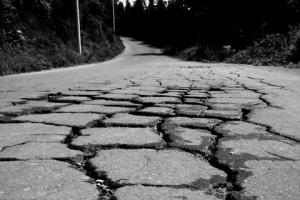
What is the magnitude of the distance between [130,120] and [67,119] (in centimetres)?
57

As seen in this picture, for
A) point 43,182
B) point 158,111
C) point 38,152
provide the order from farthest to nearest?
1. point 158,111
2. point 38,152
3. point 43,182

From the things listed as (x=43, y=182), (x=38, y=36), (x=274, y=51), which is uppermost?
(x=38, y=36)

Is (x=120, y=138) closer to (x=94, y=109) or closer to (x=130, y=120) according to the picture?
(x=130, y=120)

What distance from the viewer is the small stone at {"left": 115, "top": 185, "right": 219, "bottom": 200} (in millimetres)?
1603

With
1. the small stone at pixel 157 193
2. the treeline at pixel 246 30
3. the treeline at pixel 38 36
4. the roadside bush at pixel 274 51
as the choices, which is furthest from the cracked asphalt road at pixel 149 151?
the treeline at pixel 246 30

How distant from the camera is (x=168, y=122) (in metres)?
3.20

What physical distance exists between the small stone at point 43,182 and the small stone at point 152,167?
0.16m

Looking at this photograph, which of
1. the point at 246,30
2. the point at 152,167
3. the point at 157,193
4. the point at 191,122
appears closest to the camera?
the point at 157,193

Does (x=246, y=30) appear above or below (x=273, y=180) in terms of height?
Answer: above

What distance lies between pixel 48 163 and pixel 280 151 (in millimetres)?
1410

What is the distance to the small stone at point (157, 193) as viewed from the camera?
1603mm

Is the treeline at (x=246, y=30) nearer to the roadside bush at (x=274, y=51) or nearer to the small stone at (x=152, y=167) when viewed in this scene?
the roadside bush at (x=274, y=51)

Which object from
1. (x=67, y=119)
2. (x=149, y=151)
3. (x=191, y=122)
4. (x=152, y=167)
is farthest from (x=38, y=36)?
(x=152, y=167)

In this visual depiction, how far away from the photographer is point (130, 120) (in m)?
3.28
